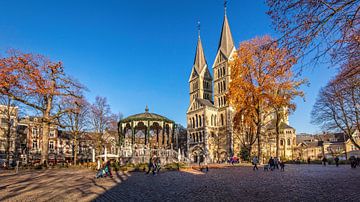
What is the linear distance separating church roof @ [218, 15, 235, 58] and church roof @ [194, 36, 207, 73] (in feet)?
33.9

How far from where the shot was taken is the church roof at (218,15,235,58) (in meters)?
75.1

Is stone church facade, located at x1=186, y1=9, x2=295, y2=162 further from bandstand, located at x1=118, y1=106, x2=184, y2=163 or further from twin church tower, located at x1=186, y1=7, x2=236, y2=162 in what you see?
bandstand, located at x1=118, y1=106, x2=184, y2=163

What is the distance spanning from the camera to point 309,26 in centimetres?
563

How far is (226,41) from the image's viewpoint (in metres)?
75.9

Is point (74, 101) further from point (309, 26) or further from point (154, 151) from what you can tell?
point (309, 26)

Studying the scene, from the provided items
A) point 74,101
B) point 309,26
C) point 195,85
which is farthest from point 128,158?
point 195,85

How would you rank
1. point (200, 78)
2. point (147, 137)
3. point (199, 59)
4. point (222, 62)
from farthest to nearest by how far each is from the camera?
point (199, 59) → point (200, 78) → point (222, 62) → point (147, 137)

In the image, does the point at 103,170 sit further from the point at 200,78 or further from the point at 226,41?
the point at 200,78

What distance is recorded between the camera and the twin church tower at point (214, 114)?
66.8 metres

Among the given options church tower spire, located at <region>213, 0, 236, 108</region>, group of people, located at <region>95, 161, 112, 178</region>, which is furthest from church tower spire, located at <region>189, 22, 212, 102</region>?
group of people, located at <region>95, 161, 112, 178</region>

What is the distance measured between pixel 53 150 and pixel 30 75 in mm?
42860

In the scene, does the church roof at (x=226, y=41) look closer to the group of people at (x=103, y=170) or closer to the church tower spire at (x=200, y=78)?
the church tower spire at (x=200, y=78)

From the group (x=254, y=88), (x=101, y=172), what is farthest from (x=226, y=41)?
(x=101, y=172)

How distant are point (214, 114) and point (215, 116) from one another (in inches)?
29.7
